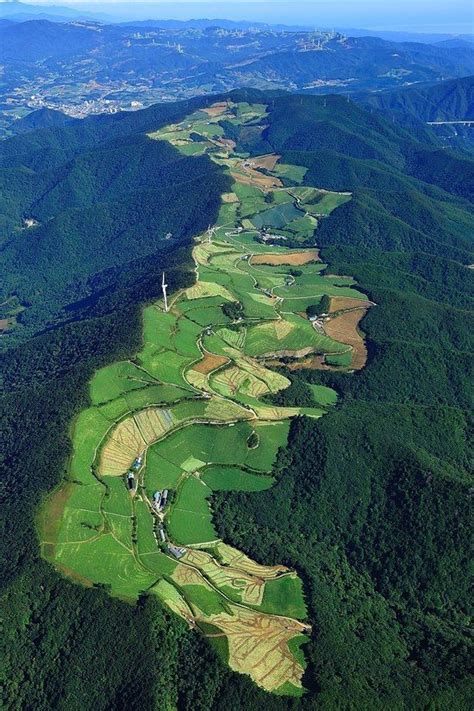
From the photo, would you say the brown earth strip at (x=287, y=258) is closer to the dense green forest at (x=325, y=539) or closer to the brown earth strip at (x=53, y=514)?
the dense green forest at (x=325, y=539)

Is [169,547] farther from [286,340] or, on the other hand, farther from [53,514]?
[286,340]

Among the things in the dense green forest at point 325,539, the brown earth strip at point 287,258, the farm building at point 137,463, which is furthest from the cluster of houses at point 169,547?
the brown earth strip at point 287,258

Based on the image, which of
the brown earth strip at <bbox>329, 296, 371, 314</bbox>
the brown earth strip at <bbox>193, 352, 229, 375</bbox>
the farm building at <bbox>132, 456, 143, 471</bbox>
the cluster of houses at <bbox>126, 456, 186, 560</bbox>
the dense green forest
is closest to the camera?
the dense green forest

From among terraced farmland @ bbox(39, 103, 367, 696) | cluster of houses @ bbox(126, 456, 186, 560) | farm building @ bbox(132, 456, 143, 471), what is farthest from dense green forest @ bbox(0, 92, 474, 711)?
farm building @ bbox(132, 456, 143, 471)

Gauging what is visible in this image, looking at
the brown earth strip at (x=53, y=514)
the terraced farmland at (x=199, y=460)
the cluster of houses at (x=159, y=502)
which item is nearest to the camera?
the terraced farmland at (x=199, y=460)

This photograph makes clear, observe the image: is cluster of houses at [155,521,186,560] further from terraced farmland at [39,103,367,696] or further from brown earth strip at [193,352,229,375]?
brown earth strip at [193,352,229,375]

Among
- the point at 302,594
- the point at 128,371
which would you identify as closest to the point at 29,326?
the point at 128,371

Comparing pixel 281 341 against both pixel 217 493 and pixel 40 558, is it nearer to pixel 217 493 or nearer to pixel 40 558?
pixel 217 493
